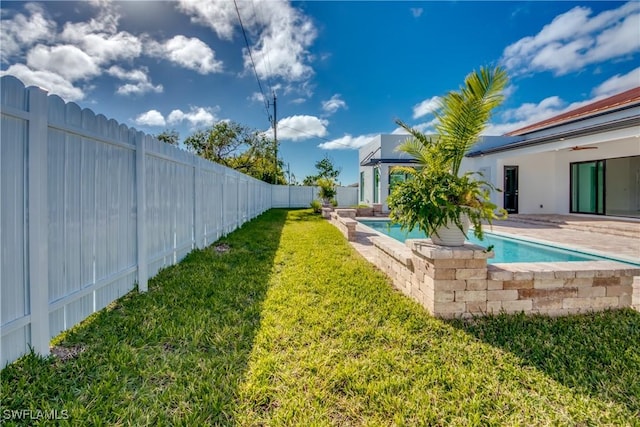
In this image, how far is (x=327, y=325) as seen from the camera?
117 inches

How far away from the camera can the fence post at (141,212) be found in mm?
3814

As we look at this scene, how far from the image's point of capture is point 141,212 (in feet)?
12.6

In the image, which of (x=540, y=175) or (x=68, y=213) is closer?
(x=68, y=213)

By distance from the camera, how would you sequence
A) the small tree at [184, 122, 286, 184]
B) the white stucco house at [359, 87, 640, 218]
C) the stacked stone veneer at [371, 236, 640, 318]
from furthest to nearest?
the small tree at [184, 122, 286, 184] < the white stucco house at [359, 87, 640, 218] < the stacked stone veneer at [371, 236, 640, 318]

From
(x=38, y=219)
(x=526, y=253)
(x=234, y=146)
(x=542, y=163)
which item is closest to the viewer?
(x=38, y=219)

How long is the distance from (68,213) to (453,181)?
3.88 m

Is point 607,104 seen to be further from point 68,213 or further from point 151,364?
point 68,213

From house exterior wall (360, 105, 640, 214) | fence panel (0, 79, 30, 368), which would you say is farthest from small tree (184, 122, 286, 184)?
fence panel (0, 79, 30, 368)

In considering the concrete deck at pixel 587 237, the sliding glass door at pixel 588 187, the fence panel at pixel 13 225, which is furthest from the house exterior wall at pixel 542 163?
the fence panel at pixel 13 225

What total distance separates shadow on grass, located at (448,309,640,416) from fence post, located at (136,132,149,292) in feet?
12.7

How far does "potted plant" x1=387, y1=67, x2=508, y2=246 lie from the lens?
128 inches

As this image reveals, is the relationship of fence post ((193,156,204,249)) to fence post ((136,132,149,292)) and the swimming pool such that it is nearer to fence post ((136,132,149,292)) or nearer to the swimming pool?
fence post ((136,132,149,292))

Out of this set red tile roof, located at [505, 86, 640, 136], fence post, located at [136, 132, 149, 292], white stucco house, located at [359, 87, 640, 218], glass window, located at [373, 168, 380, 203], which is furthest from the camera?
glass window, located at [373, 168, 380, 203]

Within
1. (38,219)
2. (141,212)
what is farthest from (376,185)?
(38,219)
